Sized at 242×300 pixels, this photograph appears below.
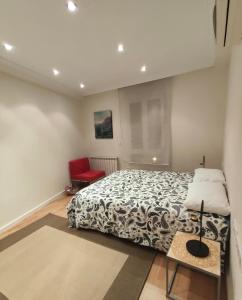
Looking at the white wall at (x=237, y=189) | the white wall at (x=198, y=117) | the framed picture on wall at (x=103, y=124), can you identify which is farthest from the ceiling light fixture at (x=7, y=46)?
the white wall at (x=198, y=117)

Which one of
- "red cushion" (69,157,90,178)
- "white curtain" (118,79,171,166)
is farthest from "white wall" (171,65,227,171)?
"red cushion" (69,157,90,178)

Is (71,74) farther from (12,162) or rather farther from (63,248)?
(63,248)

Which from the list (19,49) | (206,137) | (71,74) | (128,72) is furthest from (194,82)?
(19,49)

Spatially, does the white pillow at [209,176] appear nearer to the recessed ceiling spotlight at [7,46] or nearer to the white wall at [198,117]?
the white wall at [198,117]

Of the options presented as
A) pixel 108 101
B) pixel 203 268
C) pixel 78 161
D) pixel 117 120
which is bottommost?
pixel 203 268

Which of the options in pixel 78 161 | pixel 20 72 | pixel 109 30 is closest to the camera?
pixel 109 30

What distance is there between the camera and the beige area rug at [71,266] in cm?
143

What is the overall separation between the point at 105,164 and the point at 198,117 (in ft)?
8.46

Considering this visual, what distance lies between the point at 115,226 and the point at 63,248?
72 cm

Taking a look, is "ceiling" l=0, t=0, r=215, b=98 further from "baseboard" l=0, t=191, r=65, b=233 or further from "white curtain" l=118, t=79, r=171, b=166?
"baseboard" l=0, t=191, r=65, b=233

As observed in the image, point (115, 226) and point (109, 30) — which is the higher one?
point (109, 30)

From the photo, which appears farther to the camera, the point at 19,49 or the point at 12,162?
the point at 12,162

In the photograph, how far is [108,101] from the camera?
Result: 13.4 feet

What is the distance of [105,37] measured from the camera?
6.14ft
